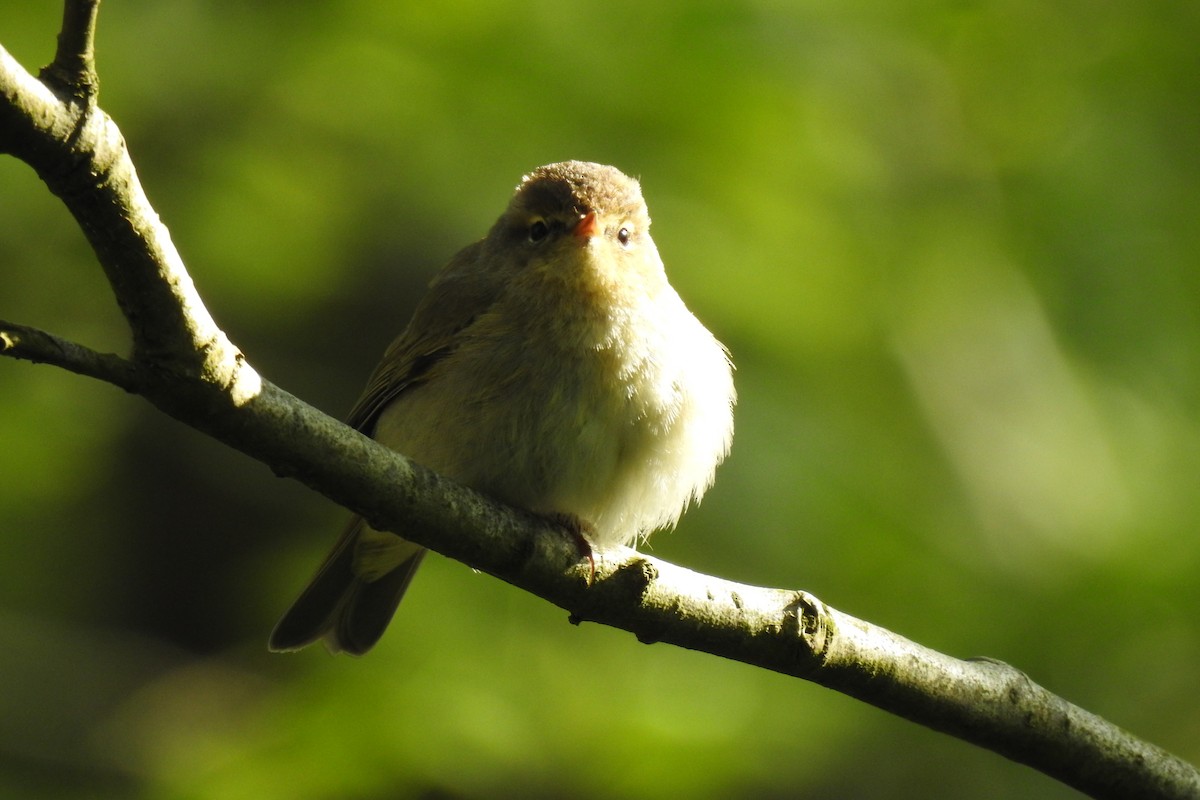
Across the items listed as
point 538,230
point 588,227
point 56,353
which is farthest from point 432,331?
point 56,353

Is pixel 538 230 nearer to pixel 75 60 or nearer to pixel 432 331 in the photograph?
pixel 432 331

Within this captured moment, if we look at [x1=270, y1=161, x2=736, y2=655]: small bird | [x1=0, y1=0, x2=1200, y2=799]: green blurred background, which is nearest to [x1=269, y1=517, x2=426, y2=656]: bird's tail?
[x1=270, y1=161, x2=736, y2=655]: small bird

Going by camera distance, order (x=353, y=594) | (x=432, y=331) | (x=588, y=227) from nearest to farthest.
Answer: (x=588, y=227) → (x=432, y=331) → (x=353, y=594)

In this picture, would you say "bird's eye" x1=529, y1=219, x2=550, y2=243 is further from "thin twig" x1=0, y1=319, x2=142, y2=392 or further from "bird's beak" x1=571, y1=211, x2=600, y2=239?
"thin twig" x1=0, y1=319, x2=142, y2=392

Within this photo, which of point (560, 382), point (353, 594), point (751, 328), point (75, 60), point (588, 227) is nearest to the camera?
point (75, 60)

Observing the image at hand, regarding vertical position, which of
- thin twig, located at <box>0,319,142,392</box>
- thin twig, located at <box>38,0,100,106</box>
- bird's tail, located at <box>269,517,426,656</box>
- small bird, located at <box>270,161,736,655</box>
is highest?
small bird, located at <box>270,161,736,655</box>

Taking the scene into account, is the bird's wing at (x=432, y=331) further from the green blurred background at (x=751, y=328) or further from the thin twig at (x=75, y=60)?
the thin twig at (x=75, y=60)

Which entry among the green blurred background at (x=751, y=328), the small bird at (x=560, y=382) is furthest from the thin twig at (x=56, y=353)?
the green blurred background at (x=751, y=328)
